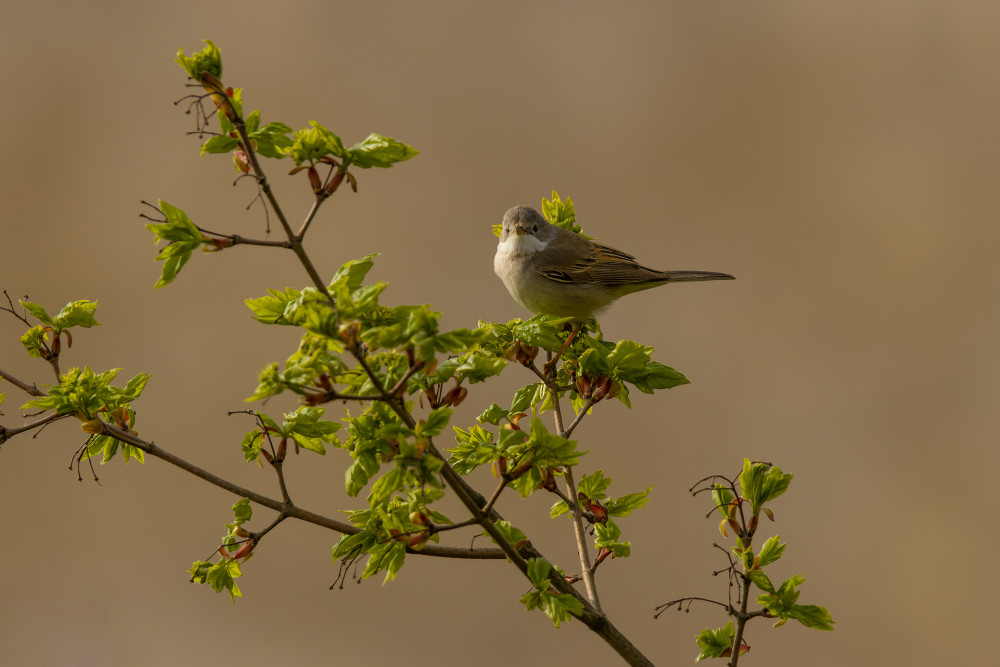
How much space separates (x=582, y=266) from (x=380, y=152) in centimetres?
123

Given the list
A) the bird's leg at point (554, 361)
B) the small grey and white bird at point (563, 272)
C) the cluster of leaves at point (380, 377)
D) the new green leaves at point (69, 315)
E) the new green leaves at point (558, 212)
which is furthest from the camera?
the small grey and white bird at point (563, 272)

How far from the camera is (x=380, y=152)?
1059 mm

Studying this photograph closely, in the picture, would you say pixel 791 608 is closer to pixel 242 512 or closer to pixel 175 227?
pixel 242 512

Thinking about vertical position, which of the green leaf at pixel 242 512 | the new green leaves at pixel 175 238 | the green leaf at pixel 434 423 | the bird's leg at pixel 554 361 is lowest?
the green leaf at pixel 242 512

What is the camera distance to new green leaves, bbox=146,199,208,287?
40.9 inches

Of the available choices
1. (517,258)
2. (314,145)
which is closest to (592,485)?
(314,145)

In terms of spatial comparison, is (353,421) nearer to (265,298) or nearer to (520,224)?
(265,298)

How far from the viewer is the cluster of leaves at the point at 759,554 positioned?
1.10m

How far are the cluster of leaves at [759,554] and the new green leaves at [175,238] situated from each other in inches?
31.8

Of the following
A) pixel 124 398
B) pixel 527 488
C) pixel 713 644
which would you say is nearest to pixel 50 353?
pixel 124 398

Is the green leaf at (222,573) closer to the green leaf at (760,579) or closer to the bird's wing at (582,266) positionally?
the green leaf at (760,579)

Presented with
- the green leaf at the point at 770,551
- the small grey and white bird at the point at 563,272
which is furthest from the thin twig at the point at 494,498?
the small grey and white bird at the point at 563,272

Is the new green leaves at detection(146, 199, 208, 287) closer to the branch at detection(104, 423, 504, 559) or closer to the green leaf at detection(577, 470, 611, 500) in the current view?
the branch at detection(104, 423, 504, 559)

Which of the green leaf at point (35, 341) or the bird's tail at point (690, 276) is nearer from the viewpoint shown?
the green leaf at point (35, 341)
